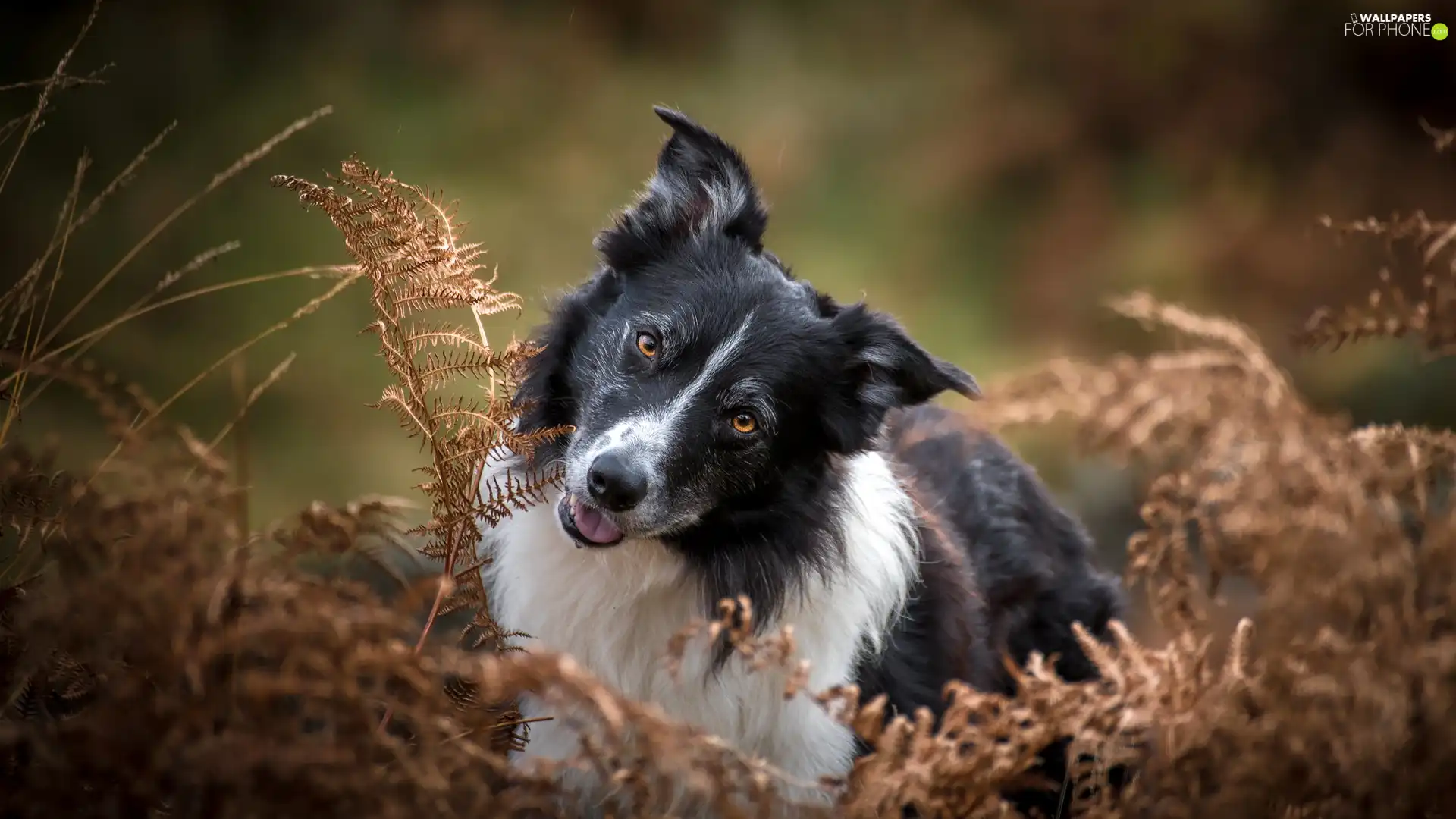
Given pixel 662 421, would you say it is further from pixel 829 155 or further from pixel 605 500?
pixel 829 155

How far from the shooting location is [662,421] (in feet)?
12.1

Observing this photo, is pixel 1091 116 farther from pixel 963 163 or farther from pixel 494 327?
pixel 494 327

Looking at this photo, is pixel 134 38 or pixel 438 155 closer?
pixel 134 38

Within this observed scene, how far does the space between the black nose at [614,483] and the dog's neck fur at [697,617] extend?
0.99 ft

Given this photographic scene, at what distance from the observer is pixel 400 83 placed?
1036 cm

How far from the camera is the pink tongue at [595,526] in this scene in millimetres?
3680

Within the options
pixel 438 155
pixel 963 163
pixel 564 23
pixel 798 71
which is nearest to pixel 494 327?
pixel 438 155

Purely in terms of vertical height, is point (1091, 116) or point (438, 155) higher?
point (1091, 116)

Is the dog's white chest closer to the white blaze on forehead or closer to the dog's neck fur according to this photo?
the dog's neck fur

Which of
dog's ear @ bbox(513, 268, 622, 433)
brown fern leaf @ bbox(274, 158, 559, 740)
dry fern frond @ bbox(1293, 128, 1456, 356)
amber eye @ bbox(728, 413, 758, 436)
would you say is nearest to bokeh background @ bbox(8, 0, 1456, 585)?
dry fern frond @ bbox(1293, 128, 1456, 356)

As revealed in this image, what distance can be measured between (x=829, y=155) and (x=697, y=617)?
7.97m

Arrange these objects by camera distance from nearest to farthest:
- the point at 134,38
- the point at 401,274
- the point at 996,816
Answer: the point at 996,816 < the point at 401,274 < the point at 134,38

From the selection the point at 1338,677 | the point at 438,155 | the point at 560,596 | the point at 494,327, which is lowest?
the point at 560,596

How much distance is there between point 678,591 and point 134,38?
7.53 meters
